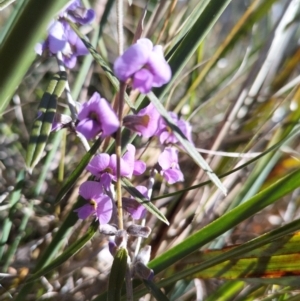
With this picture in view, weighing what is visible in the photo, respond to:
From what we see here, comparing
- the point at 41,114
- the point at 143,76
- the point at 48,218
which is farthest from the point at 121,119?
the point at 48,218

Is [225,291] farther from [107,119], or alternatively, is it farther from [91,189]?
[107,119]

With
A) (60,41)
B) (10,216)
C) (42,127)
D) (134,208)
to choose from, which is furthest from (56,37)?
(10,216)

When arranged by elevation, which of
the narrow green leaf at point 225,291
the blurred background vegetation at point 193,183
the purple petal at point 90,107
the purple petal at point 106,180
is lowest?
the narrow green leaf at point 225,291

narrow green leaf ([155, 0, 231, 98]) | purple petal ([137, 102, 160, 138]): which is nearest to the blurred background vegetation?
narrow green leaf ([155, 0, 231, 98])

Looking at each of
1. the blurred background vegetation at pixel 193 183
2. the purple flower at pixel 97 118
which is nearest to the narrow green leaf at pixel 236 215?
the blurred background vegetation at pixel 193 183

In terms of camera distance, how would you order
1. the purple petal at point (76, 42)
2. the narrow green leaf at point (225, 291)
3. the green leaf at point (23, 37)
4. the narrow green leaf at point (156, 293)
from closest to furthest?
the green leaf at point (23, 37) < the narrow green leaf at point (156, 293) < the purple petal at point (76, 42) < the narrow green leaf at point (225, 291)

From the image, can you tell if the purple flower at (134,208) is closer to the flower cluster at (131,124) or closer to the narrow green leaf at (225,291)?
the flower cluster at (131,124)

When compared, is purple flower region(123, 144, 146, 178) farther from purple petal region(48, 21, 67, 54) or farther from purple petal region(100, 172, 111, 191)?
purple petal region(48, 21, 67, 54)
